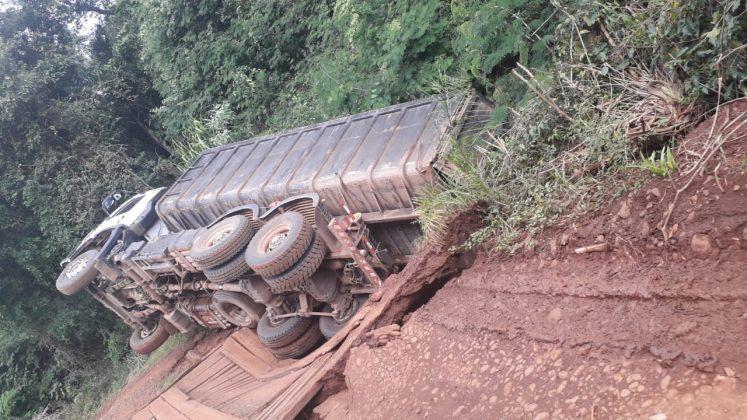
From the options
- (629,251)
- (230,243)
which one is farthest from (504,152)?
(230,243)

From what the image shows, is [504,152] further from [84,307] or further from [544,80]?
[84,307]

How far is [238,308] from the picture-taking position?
716 centimetres

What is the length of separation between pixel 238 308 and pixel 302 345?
4.60ft

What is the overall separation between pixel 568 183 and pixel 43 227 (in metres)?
13.6

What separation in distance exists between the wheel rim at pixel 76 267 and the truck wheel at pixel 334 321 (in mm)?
4317

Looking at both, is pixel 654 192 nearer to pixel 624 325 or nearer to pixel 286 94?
pixel 624 325

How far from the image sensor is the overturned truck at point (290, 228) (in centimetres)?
524

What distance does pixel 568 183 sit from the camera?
3.23 m

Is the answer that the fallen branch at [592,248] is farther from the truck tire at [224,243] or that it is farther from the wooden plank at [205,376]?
the wooden plank at [205,376]

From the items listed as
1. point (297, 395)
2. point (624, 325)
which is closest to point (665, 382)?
point (624, 325)

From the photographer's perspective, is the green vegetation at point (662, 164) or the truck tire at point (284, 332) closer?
the green vegetation at point (662, 164)

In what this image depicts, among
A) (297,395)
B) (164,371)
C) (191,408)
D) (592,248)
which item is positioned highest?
(592,248)

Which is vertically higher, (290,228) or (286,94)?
(290,228)

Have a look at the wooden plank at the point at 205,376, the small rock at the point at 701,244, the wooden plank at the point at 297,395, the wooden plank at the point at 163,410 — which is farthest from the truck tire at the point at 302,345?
the small rock at the point at 701,244
